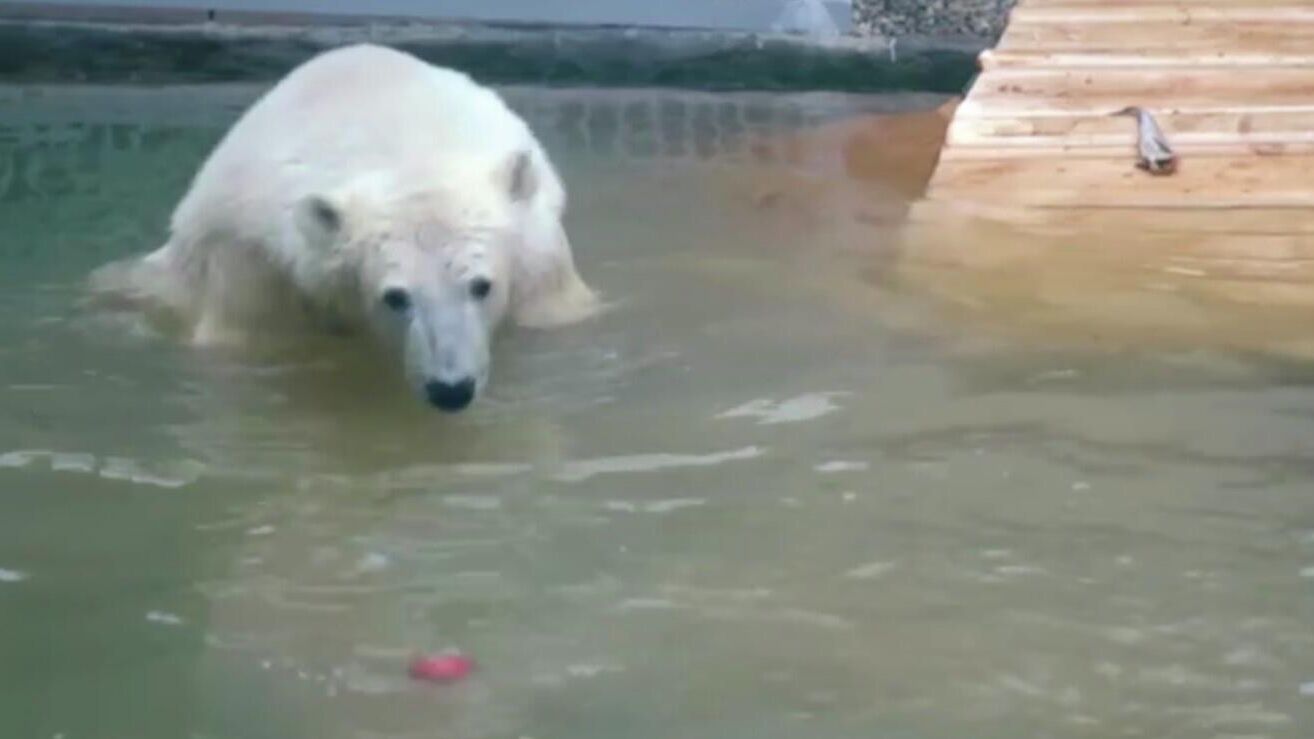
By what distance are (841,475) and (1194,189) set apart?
2.83 m

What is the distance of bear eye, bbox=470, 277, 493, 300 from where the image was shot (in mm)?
3773

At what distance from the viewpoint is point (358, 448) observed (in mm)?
3725

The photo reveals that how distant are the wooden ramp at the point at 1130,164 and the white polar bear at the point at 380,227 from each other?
125 cm

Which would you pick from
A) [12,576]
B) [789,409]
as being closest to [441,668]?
[12,576]

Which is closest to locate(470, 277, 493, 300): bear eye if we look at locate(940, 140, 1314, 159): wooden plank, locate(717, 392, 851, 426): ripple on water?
locate(717, 392, 851, 426): ripple on water

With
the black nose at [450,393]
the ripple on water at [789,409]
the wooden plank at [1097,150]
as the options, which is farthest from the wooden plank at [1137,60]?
the black nose at [450,393]

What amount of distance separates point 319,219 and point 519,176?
0.41 m

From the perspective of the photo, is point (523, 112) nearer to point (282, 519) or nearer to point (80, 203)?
point (80, 203)

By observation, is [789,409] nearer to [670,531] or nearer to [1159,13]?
[670,531]

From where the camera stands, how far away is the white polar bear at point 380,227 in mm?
3756

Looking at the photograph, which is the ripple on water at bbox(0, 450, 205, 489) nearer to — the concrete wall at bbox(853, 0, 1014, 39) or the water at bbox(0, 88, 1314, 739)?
the water at bbox(0, 88, 1314, 739)

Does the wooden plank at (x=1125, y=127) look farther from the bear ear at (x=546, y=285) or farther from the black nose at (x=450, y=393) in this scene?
the black nose at (x=450, y=393)

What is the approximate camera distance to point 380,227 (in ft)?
12.4

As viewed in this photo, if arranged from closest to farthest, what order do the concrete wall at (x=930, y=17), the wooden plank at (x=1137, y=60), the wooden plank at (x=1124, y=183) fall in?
the wooden plank at (x=1124, y=183)
the wooden plank at (x=1137, y=60)
the concrete wall at (x=930, y=17)
